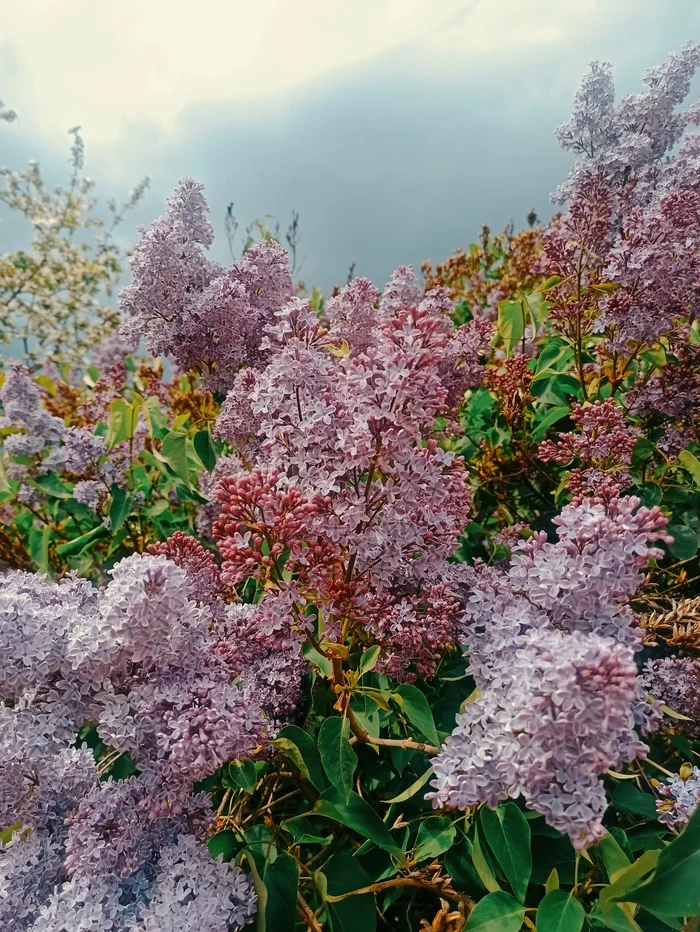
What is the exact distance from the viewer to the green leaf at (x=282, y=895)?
1159 mm

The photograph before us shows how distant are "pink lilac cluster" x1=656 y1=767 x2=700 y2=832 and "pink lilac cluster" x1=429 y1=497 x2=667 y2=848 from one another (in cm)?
22

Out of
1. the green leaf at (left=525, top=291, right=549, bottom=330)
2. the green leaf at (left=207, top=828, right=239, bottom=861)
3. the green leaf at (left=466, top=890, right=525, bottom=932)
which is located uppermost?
the green leaf at (left=525, top=291, right=549, bottom=330)

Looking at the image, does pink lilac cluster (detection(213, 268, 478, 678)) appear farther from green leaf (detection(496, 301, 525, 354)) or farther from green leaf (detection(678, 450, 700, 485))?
green leaf (detection(496, 301, 525, 354))

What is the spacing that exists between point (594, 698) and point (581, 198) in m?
2.00

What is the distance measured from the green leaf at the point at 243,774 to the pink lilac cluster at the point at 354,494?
29 centimetres

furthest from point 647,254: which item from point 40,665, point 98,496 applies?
point 98,496

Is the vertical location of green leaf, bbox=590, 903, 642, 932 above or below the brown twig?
above

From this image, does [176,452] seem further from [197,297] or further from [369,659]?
[369,659]

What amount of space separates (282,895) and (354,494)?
0.78 m

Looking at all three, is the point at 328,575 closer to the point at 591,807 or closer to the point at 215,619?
the point at 215,619

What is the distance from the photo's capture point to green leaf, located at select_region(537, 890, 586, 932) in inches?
38.4

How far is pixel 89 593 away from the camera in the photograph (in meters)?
1.43

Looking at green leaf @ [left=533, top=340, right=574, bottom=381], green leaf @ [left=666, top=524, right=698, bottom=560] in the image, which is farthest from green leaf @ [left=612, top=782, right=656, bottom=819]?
green leaf @ [left=533, top=340, right=574, bottom=381]

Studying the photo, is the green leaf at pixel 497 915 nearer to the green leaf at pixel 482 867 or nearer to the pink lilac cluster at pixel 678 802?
the green leaf at pixel 482 867
